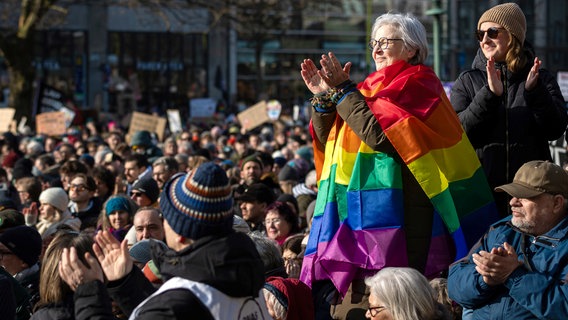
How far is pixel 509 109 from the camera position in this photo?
5.61m

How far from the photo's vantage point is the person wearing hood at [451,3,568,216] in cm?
546

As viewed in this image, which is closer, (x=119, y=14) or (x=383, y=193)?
(x=383, y=193)

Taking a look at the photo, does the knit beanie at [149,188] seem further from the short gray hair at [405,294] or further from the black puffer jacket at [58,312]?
the black puffer jacket at [58,312]

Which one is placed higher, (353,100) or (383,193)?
(353,100)

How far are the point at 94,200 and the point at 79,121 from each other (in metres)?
17.3

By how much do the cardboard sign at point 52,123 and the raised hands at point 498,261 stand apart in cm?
1645

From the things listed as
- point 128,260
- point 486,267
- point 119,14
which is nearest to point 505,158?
point 486,267

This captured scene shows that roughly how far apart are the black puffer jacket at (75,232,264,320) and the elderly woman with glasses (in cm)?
147

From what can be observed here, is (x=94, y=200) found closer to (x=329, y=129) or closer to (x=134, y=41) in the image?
(x=329, y=129)

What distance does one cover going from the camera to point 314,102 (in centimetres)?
526

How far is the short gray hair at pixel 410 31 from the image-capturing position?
17.2 feet

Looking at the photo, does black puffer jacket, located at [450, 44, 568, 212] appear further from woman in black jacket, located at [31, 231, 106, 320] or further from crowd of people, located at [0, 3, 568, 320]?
woman in black jacket, located at [31, 231, 106, 320]

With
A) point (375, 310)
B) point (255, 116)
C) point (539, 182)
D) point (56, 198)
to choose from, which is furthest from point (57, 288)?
point (255, 116)

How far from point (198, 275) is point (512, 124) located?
258 centimetres
